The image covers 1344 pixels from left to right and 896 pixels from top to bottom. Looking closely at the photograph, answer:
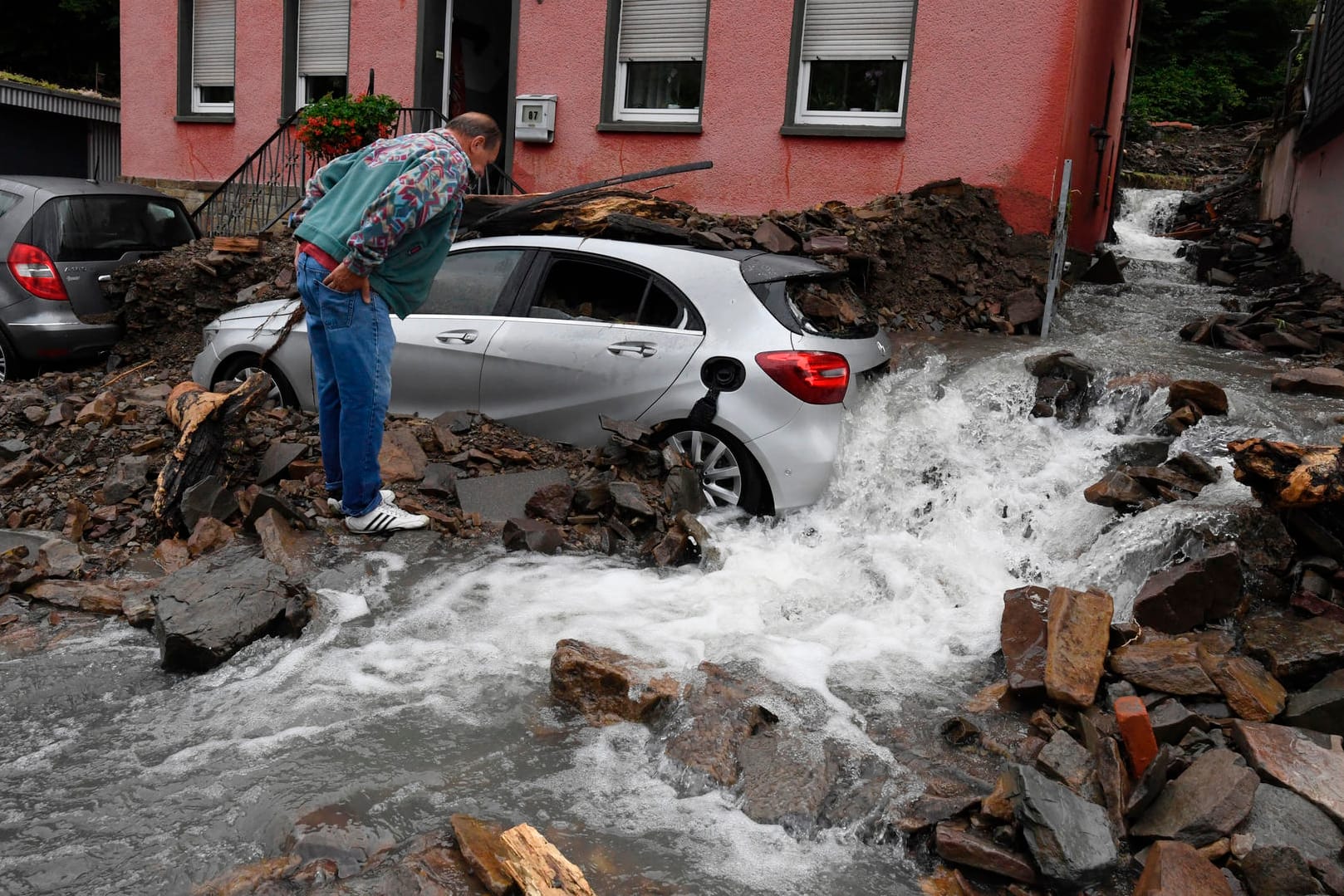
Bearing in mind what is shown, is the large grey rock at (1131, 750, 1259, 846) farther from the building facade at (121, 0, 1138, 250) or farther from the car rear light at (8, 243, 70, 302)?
the car rear light at (8, 243, 70, 302)

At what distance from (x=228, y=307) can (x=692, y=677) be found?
7596 millimetres

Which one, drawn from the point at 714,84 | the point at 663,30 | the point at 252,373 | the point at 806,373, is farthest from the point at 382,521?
the point at 663,30

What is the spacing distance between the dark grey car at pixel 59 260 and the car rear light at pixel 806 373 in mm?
6552

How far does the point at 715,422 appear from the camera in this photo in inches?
231

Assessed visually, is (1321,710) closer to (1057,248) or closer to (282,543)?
(282,543)

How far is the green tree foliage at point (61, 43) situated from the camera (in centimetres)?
2741

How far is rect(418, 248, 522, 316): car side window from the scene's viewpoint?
6539mm

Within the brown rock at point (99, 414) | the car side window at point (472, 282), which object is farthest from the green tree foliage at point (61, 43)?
the car side window at point (472, 282)

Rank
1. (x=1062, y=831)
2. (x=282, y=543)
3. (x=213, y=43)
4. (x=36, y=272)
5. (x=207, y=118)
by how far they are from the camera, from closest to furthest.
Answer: (x=1062, y=831) < (x=282, y=543) < (x=36, y=272) < (x=207, y=118) < (x=213, y=43)

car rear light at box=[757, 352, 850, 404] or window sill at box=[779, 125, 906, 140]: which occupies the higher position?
window sill at box=[779, 125, 906, 140]

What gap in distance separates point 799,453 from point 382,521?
7.43 ft

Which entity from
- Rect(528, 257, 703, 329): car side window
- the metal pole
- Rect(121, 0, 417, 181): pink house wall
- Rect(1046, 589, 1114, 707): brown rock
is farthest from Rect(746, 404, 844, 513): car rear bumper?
Rect(121, 0, 417, 181): pink house wall

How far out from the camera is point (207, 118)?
1434cm

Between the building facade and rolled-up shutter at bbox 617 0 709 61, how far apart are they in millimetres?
19
